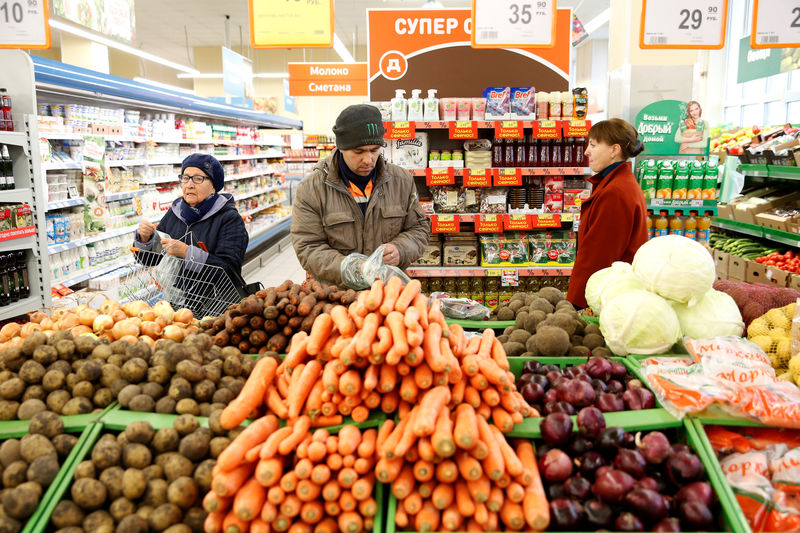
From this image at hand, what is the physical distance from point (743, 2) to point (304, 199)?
32.9 ft

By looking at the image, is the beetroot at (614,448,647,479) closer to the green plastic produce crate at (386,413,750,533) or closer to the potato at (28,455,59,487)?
the green plastic produce crate at (386,413,750,533)

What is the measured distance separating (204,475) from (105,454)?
28 centimetres

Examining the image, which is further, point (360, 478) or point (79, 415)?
point (79, 415)

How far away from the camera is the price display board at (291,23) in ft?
15.9

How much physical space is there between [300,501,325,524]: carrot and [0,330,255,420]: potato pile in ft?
1.47

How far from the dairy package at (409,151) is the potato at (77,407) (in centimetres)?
356

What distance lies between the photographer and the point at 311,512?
1339 mm

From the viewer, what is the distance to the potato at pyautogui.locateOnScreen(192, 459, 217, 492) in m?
1.44

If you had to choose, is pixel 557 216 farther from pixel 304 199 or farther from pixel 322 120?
pixel 322 120

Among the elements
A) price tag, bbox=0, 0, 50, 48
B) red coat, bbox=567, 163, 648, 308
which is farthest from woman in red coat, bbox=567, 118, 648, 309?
price tag, bbox=0, 0, 50, 48

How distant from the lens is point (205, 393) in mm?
1688

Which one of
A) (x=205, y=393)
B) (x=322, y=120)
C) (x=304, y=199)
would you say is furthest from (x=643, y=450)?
(x=322, y=120)

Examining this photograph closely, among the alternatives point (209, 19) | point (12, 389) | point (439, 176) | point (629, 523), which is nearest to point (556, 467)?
point (629, 523)

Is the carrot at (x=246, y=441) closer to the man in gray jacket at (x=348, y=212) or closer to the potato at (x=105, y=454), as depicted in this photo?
the potato at (x=105, y=454)
